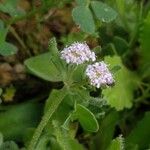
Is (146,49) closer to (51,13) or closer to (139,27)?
(139,27)

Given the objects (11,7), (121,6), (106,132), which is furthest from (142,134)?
(11,7)

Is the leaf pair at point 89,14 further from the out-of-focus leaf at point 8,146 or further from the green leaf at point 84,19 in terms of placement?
the out-of-focus leaf at point 8,146

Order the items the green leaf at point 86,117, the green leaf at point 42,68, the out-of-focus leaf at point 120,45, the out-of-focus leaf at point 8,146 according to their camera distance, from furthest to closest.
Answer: the out-of-focus leaf at point 120,45 → the green leaf at point 42,68 → the out-of-focus leaf at point 8,146 → the green leaf at point 86,117

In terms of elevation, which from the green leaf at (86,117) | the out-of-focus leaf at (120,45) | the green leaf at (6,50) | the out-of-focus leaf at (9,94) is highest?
the green leaf at (6,50)

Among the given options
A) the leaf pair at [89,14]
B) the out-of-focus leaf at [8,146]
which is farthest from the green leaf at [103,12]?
the out-of-focus leaf at [8,146]

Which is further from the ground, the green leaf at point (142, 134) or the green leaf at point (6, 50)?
the green leaf at point (6, 50)

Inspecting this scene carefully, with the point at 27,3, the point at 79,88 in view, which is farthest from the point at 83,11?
the point at 27,3
